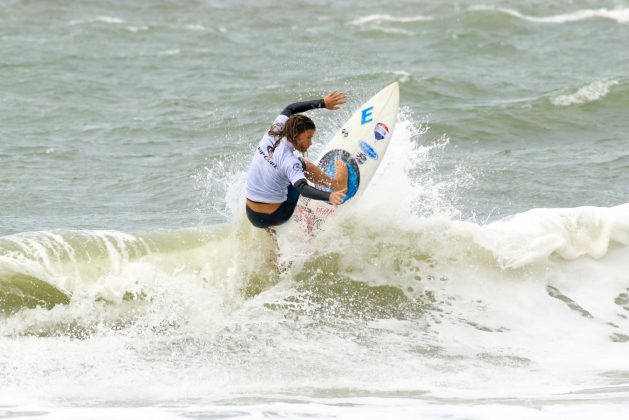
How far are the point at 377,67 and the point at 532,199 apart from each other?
10916 mm

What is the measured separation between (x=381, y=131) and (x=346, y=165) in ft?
1.60

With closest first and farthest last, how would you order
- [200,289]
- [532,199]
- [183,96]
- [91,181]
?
[200,289] < [532,199] < [91,181] < [183,96]

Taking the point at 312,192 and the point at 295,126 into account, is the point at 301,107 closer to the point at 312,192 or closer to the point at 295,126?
the point at 295,126

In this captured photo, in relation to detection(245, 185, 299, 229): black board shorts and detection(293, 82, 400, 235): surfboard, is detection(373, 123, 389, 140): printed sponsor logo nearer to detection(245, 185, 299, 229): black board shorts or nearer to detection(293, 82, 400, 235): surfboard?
detection(293, 82, 400, 235): surfboard

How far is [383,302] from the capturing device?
9.04 metres

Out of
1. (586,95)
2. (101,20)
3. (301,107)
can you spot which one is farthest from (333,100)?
(101,20)

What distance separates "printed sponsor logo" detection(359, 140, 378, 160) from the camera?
30.9 ft

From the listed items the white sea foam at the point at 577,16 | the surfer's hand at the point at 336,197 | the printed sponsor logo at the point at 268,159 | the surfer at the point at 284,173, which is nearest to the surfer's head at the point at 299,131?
the surfer at the point at 284,173

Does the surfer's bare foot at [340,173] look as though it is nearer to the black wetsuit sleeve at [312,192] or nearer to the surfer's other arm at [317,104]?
the surfer's other arm at [317,104]

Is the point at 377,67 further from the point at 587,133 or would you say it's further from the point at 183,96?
the point at 587,133

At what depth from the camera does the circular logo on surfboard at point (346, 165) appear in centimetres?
927

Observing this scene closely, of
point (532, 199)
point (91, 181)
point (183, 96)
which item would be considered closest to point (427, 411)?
point (532, 199)

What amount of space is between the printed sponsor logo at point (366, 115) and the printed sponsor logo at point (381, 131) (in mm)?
95

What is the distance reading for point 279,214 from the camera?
8.56m
